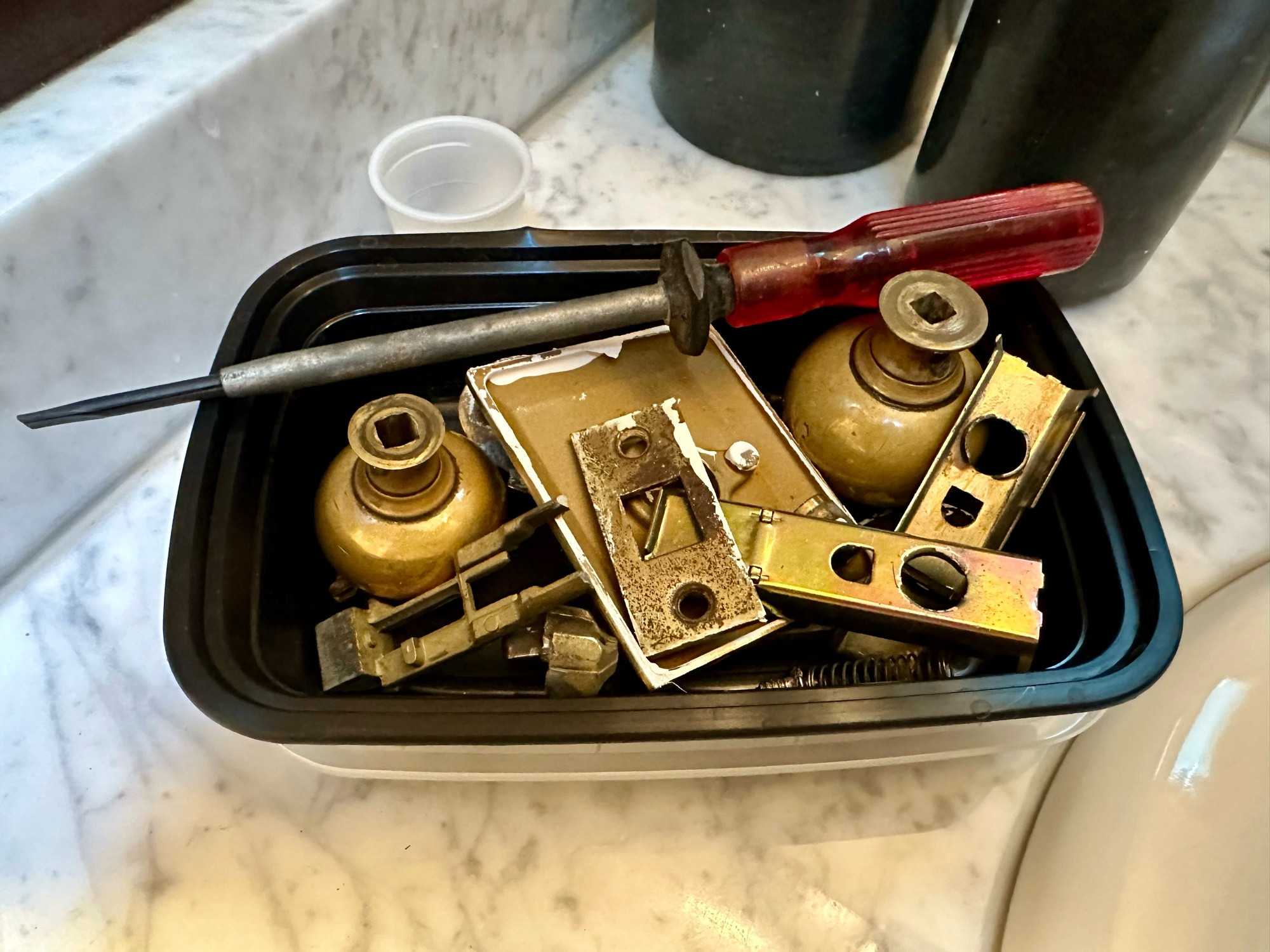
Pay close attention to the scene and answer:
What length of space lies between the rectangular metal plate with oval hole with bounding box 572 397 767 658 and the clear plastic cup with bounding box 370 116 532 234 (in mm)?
184

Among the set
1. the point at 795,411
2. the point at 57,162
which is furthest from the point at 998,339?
the point at 57,162

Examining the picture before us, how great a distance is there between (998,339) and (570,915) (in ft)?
1.05

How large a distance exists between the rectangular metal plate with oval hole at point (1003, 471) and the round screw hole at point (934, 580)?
19 mm

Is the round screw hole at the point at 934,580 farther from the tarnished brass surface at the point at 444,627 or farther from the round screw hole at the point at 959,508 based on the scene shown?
the tarnished brass surface at the point at 444,627

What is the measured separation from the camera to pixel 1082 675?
1.04ft

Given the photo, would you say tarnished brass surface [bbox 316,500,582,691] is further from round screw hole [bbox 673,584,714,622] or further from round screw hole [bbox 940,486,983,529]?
round screw hole [bbox 940,486,983,529]

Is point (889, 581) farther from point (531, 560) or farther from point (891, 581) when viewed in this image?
point (531, 560)

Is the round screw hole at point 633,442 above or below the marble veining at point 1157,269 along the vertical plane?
above

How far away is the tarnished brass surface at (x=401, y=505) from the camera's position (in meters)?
0.35

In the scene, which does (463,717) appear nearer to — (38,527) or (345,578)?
(345,578)

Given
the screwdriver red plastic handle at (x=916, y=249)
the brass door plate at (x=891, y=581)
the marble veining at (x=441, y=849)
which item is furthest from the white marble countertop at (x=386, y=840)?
the screwdriver red plastic handle at (x=916, y=249)

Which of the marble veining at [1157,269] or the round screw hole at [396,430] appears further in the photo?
the marble veining at [1157,269]

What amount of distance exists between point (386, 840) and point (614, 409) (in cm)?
21

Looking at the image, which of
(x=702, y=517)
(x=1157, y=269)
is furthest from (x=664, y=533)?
(x=1157, y=269)
